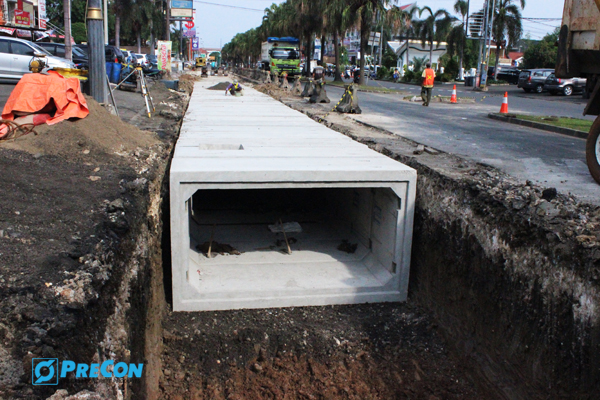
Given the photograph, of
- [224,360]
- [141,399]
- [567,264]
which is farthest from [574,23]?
[141,399]

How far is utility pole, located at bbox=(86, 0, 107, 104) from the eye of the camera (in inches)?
347

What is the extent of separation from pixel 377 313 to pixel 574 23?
443 centimetres

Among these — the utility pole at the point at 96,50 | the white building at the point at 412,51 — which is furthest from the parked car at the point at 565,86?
the white building at the point at 412,51

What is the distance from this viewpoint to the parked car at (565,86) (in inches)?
1111

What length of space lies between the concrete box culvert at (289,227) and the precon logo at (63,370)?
8.13 feet

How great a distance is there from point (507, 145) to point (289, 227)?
16.0 ft

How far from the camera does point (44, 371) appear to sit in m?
2.53

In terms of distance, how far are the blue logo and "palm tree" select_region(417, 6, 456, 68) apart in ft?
204

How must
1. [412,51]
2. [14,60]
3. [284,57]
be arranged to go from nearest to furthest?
[14,60] < [284,57] < [412,51]

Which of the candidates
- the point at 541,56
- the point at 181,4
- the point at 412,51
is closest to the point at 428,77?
the point at 181,4

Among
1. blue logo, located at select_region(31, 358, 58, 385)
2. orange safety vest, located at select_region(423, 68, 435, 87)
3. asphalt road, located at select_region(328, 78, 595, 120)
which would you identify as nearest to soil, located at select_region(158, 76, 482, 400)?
blue logo, located at select_region(31, 358, 58, 385)

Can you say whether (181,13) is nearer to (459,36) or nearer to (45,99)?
(459,36)

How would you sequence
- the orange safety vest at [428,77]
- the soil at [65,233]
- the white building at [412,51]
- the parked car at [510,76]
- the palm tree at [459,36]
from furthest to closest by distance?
the white building at [412,51]
the palm tree at [459,36]
the parked car at [510,76]
the orange safety vest at [428,77]
the soil at [65,233]

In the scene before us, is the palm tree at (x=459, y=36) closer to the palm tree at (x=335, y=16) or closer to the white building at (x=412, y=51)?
the palm tree at (x=335, y=16)
